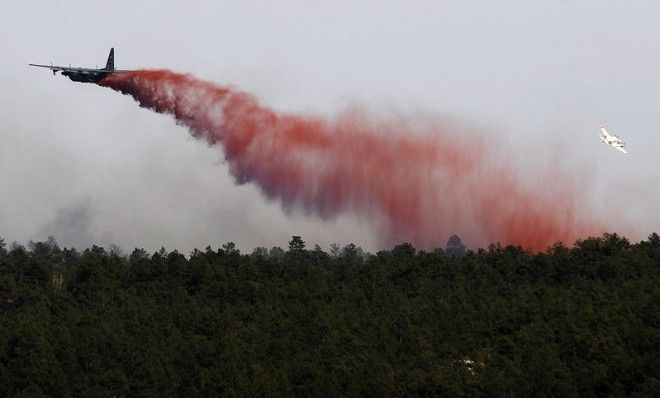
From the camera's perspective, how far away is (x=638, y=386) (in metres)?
96.8

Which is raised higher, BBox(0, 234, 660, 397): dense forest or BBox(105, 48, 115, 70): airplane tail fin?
BBox(105, 48, 115, 70): airplane tail fin

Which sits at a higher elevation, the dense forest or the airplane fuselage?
the airplane fuselage

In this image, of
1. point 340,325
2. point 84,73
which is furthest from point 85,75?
point 340,325

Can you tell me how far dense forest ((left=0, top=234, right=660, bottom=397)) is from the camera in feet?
333

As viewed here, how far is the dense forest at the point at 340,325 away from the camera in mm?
101562

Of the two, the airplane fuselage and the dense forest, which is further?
the airplane fuselage

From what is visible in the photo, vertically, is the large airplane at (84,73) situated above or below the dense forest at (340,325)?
above

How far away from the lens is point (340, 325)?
399ft

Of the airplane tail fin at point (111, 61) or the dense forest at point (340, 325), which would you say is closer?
the dense forest at point (340, 325)

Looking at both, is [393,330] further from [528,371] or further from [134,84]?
[134,84]

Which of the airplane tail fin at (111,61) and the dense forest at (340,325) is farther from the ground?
the airplane tail fin at (111,61)

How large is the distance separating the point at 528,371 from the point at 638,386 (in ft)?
34.8

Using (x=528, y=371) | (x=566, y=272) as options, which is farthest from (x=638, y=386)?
(x=566, y=272)

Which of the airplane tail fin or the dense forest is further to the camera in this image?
the airplane tail fin
